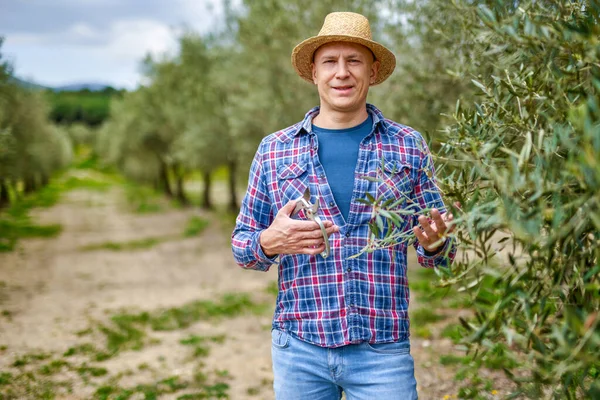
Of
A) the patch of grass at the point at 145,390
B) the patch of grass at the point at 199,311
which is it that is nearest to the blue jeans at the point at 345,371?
the patch of grass at the point at 145,390

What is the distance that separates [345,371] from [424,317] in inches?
276

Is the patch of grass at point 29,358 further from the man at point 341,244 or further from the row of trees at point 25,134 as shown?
the row of trees at point 25,134

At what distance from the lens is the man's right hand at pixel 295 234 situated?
283 centimetres

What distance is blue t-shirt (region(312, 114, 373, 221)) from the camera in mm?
3195

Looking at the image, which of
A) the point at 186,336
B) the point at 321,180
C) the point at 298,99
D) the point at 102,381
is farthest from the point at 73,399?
the point at 298,99

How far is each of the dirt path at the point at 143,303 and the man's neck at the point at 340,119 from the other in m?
4.45

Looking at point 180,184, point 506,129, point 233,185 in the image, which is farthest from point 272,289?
point 180,184

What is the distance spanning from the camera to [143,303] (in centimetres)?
1244

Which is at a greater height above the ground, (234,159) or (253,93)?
(253,93)

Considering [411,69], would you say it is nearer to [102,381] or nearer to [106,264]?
[102,381]

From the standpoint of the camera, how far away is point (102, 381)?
7.64m

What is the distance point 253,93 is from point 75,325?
993cm

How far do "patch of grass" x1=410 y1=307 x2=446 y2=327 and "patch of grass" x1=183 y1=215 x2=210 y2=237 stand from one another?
15.9 metres

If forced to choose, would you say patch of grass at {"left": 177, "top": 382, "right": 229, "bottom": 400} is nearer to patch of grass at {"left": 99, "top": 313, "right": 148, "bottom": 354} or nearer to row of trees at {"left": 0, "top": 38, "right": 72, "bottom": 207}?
patch of grass at {"left": 99, "top": 313, "right": 148, "bottom": 354}
